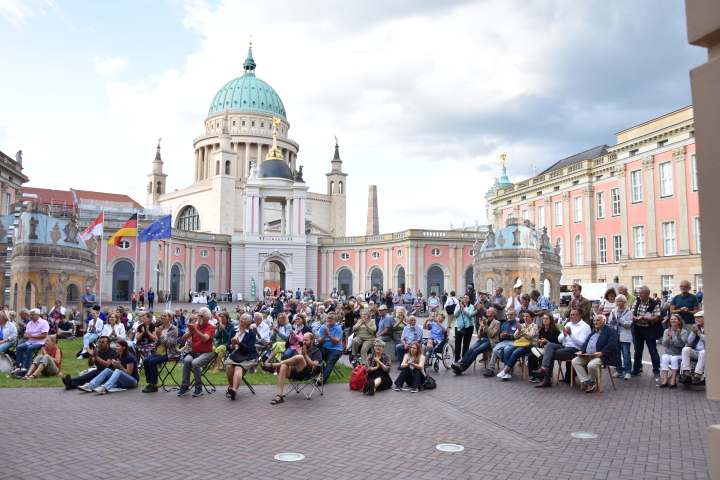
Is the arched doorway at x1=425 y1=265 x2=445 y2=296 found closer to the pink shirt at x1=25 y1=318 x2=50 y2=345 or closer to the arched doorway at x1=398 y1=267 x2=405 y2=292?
the arched doorway at x1=398 y1=267 x2=405 y2=292

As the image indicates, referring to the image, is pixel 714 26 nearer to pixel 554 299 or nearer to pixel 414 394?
pixel 414 394

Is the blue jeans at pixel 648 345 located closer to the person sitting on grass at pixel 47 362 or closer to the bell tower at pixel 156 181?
the person sitting on grass at pixel 47 362

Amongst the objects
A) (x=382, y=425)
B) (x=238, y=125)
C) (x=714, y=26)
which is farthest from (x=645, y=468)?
(x=238, y=125)

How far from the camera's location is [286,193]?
2402 inches

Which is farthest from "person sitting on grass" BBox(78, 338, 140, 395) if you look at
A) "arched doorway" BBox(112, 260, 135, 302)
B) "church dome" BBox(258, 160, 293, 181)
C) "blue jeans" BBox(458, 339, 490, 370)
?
"church dome" BBox(258, 160, 293, 181)

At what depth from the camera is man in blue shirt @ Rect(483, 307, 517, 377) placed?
45.4 ft

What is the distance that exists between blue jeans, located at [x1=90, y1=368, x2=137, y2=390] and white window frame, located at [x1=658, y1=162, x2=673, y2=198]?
37.4 m

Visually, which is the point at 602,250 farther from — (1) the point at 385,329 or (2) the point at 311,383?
(2) the point at 311,383

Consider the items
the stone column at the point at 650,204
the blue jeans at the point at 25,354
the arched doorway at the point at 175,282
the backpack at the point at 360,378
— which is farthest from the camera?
the arched doorway at the point at 175,282

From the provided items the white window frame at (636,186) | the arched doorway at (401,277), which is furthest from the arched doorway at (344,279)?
the white window frame at (636,186)

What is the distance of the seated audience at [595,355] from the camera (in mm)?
11562

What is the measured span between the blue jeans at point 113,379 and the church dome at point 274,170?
51.4m

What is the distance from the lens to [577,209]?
49.5 metres

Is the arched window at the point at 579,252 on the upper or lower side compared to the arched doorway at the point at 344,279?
upper
